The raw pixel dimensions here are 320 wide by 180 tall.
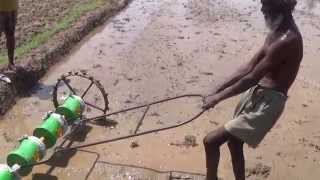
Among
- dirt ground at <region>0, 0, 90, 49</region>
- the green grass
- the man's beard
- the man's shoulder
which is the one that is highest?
the man's beard

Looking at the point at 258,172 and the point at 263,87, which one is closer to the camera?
the point at 263,87

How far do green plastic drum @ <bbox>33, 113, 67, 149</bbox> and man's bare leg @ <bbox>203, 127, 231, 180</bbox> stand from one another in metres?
1.52

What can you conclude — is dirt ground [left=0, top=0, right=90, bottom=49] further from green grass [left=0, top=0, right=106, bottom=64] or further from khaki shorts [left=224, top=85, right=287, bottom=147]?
khaki shorts [left=224, top=85, right=287, bottom=147]

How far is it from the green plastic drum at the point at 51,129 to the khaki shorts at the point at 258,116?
68.6 inches

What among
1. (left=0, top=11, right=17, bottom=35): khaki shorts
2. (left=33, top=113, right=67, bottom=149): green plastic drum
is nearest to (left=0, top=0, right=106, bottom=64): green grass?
(left=0, top=11, right=17, bottom=35): khaki shorts

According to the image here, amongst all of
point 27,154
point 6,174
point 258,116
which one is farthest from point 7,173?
point 258,116

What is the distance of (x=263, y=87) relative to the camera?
445cm

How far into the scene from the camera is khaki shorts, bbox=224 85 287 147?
4.43 metres

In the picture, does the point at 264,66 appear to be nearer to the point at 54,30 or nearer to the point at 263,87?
the point at 263,87

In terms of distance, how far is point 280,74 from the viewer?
4.33 metres

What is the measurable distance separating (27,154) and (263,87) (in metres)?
2.16

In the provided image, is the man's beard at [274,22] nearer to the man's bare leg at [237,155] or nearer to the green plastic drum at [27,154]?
A: the man's bare leg at [237,155]

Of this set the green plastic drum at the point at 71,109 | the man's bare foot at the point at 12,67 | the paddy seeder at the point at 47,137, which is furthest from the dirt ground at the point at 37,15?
the paddy seeder at the point at 47,137

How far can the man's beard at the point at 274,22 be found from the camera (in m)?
4.21
